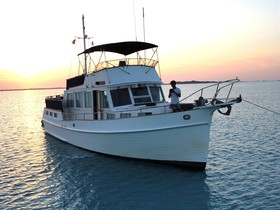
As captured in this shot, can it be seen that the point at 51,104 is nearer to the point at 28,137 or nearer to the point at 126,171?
the point at 28,137

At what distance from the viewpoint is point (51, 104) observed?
1948 centimetres

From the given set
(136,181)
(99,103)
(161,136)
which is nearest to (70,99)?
(99,103)

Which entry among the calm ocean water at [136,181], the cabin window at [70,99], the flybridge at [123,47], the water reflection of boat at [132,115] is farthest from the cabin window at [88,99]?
the calm ocean water at [136,181]

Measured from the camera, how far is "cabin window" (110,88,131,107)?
13.4 metres

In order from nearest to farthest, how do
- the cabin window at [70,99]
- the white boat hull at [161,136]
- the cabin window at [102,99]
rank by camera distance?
the white boat hull at [161,136]
the cabin window at [102,99]
the cabin window at [70,99]

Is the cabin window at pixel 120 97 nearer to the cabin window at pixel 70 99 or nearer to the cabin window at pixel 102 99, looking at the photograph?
the cabin window at pixel 102 99

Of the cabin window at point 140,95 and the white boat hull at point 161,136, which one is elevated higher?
the cabin window at point 140,95

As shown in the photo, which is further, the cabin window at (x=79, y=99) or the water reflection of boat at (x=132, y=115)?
the cabin window at (x=79, y=99)

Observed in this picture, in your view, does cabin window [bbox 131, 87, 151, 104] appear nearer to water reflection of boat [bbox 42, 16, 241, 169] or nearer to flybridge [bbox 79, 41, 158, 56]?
water reflection of boat [bbox 42, 16, 241, 169]

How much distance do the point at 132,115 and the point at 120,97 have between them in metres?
1.42

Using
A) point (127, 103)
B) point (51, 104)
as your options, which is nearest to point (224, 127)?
point (127, 103)

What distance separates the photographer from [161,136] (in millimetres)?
10945

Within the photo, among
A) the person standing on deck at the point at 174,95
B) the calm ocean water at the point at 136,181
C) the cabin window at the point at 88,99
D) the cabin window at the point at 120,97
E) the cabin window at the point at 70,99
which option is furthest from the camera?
the cabin window at the point at 70,99

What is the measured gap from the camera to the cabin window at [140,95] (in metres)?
13.5
